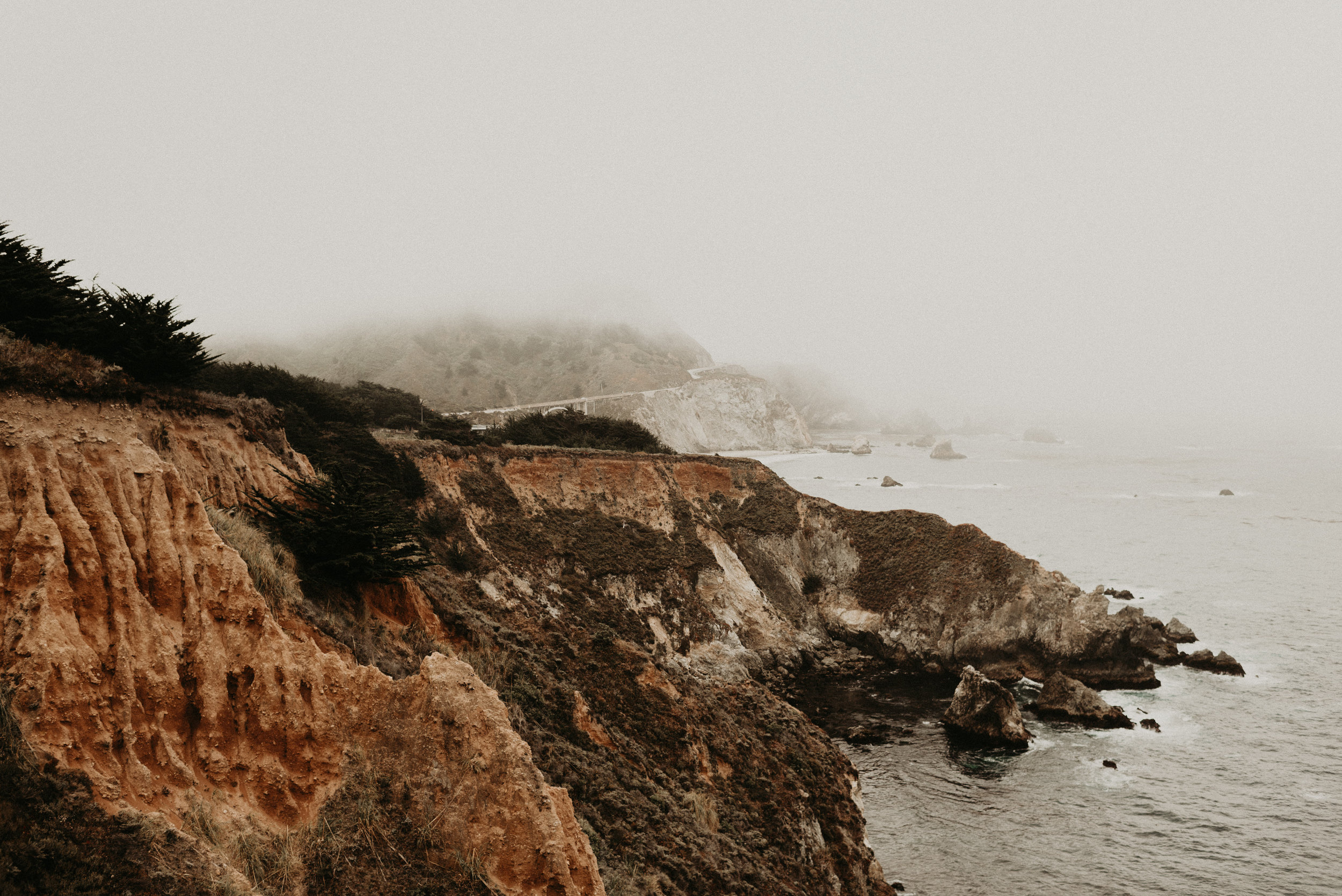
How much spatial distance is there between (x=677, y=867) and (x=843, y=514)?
1506 inches

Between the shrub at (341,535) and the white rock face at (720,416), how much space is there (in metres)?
110

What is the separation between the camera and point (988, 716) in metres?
31.6

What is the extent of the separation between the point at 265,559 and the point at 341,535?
2.26 metres

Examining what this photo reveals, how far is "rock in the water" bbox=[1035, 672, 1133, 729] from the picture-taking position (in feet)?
107

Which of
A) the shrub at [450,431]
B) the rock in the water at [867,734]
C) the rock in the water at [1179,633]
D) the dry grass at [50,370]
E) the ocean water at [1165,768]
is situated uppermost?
the dry grass at [50,370]

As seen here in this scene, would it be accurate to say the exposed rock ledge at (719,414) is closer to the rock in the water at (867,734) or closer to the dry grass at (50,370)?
the rock in the water at (867,734)

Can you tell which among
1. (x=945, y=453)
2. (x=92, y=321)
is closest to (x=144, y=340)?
(x=92, y=321)

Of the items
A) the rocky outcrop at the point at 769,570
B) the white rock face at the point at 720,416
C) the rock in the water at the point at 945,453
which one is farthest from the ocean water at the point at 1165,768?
the rock in the water at the point at 945,453

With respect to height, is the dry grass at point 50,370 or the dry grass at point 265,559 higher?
the dry grass at point 50,370

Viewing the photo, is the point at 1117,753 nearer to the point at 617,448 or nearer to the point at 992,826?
the point at 992,826

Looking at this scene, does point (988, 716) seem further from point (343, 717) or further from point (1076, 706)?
point (343, 717)

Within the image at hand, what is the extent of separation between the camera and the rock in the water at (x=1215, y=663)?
Result: 1516 inches

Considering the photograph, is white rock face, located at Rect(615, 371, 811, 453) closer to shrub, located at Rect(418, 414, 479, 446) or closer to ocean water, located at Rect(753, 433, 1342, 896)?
shrub, located at Rect(418, 414, 479, 446)

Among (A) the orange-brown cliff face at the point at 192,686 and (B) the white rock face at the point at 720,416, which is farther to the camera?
(B) the white rock face at the point at 720,416
